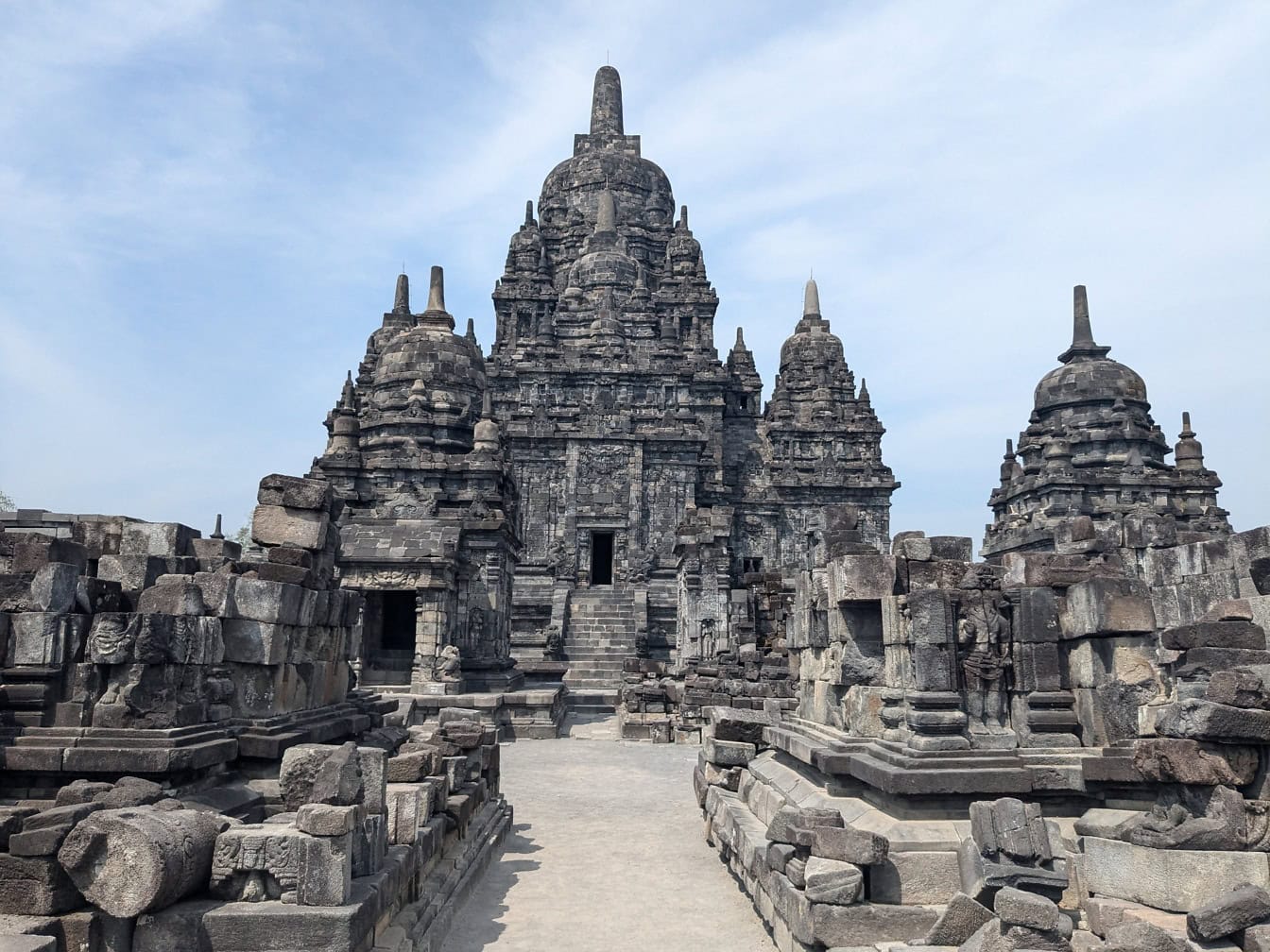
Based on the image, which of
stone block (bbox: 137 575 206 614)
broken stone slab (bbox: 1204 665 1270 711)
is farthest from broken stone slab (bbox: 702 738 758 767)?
stone block (bbox: 137 575 206 614)

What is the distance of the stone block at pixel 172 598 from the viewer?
23.5 ft

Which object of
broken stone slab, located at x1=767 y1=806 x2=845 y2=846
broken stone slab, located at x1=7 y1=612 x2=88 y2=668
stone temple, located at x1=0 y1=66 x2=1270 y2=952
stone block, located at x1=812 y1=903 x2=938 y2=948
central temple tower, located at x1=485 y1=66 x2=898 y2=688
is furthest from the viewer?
central temple tower, located at x1=485 y1=66 x2=898 y2=688

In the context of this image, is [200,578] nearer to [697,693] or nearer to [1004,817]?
[1004,817]

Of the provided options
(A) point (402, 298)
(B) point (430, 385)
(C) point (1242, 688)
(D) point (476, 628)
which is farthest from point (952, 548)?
(A) point (402, 298)

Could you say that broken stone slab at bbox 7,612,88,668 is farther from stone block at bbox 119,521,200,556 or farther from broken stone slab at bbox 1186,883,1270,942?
broken stone slab at bbox 1186,883,1270,942

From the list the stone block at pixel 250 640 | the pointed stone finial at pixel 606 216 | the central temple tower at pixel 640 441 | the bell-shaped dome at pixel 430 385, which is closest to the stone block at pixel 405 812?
the stone block at pixel 250 640

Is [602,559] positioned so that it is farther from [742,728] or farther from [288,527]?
[288,527]

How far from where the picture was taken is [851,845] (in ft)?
18.9

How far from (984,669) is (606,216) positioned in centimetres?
4064

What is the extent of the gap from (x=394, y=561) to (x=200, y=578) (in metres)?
10.00

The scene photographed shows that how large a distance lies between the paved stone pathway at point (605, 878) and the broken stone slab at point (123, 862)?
2582mm

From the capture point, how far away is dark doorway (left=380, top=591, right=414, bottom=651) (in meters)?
19.5

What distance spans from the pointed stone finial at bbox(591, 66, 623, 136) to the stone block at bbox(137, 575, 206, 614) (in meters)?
47.7

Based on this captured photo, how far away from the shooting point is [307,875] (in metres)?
4.97
